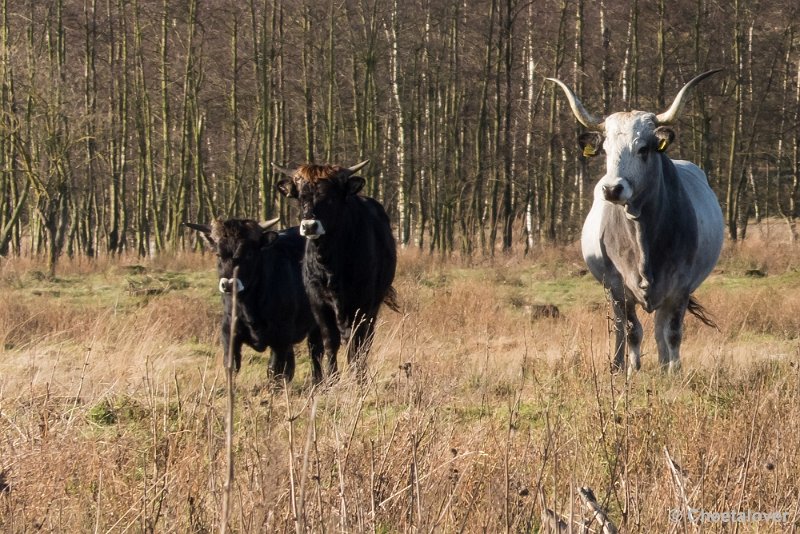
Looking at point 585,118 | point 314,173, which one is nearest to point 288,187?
point 314,173

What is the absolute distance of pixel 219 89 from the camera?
30.0 metres

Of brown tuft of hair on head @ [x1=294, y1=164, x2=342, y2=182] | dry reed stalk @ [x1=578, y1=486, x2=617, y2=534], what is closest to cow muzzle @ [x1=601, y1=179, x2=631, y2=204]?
brown tuft of hair on head @ [x1=294, y1=164, x2=342, y2=182]

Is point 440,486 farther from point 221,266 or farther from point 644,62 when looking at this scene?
point 644,62

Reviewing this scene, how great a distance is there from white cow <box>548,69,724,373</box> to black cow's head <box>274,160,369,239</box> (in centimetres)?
206

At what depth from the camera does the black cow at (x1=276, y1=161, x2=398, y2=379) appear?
30.3 ft

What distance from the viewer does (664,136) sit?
7992mm

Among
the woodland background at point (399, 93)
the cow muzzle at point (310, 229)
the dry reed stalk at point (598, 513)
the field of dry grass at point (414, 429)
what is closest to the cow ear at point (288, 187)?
the cow muzzle at point (310, 229)

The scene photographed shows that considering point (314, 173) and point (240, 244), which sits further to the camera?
point (240, 244)

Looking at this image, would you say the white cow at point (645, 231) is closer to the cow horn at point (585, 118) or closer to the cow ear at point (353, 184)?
the cow horn at point (585, 118)

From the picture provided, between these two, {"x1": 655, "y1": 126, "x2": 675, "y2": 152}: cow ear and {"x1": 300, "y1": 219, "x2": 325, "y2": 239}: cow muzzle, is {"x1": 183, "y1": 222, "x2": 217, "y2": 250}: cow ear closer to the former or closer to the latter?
{"x1": 300, "y1": 219, "x2": 325, "y2": 239}: cow muzzle

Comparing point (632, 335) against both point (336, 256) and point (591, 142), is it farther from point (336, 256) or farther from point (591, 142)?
point (336, 256)

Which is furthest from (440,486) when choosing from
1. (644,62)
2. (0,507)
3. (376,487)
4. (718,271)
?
(644,62)

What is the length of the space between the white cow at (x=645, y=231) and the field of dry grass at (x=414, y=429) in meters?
0.32

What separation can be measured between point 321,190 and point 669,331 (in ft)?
9.82
